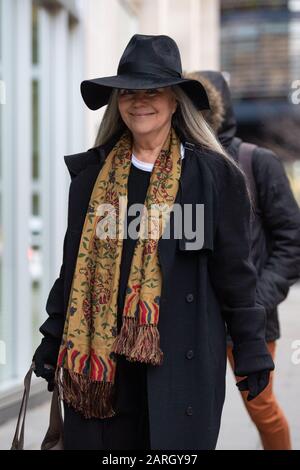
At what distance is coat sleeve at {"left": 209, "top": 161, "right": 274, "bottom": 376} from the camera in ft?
8.75

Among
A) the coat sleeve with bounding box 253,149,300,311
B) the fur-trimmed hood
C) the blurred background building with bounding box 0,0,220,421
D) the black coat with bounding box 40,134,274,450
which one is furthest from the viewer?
the blurred background building with bounding box 0,0,220,421

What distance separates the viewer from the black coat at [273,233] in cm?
351

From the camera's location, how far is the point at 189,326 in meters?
2.60

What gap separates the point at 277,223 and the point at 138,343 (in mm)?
1291

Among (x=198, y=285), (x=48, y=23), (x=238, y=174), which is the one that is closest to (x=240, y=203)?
(x=238, y=174)

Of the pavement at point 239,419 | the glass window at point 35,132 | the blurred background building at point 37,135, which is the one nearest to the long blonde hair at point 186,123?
the pavement at point 239,419

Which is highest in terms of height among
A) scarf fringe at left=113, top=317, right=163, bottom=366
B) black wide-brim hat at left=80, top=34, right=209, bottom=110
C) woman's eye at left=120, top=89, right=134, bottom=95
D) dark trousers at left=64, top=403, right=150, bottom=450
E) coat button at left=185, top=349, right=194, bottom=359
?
black wide-brim hat at left=80, top=34, right=209, bottom=110

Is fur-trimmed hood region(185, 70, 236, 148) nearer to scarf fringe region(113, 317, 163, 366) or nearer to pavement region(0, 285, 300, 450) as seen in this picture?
scarf fringe region(113, 317, 163, 366)

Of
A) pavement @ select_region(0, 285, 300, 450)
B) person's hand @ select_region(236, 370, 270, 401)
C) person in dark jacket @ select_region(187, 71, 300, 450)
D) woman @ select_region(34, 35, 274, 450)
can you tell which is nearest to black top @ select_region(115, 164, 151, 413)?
woman @ select_region(34, 35, 274, 450)

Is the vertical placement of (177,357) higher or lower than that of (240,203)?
lower

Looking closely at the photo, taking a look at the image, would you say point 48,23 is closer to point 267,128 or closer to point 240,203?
point 240,203

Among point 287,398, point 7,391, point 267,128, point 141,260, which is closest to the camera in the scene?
point 141,260

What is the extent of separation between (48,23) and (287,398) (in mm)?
3422

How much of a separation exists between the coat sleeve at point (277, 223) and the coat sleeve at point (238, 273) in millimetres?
786
